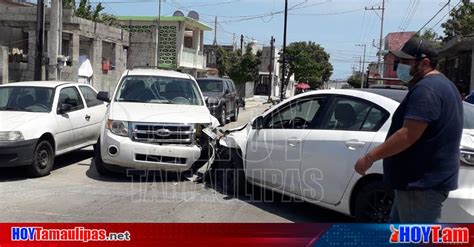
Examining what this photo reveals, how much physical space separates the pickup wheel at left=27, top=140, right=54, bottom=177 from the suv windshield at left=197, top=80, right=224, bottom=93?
10444mm

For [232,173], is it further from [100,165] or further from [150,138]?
[100,165]

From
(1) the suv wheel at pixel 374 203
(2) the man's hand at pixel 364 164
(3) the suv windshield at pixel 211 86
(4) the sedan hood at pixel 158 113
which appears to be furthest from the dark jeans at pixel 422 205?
(3) the suv windshield at pixel 211 86

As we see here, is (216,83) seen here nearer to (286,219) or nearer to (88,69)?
(88,69)

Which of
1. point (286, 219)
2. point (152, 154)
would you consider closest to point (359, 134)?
point (286, 219)

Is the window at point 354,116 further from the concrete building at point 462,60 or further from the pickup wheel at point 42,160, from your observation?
the concrete building at point 462,60

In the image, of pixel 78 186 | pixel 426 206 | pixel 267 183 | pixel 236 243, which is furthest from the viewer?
pixel 78 186

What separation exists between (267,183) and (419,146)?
3.53 meters

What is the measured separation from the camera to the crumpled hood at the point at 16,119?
8030 millimetres

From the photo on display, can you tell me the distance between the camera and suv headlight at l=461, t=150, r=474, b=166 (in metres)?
4.80

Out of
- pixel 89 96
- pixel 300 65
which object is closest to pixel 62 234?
pixel 89 96

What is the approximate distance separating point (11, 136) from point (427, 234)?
255 inches

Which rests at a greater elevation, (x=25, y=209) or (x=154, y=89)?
(x=154, y=89)

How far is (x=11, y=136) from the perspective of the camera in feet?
26.1

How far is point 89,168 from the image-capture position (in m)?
9.47
